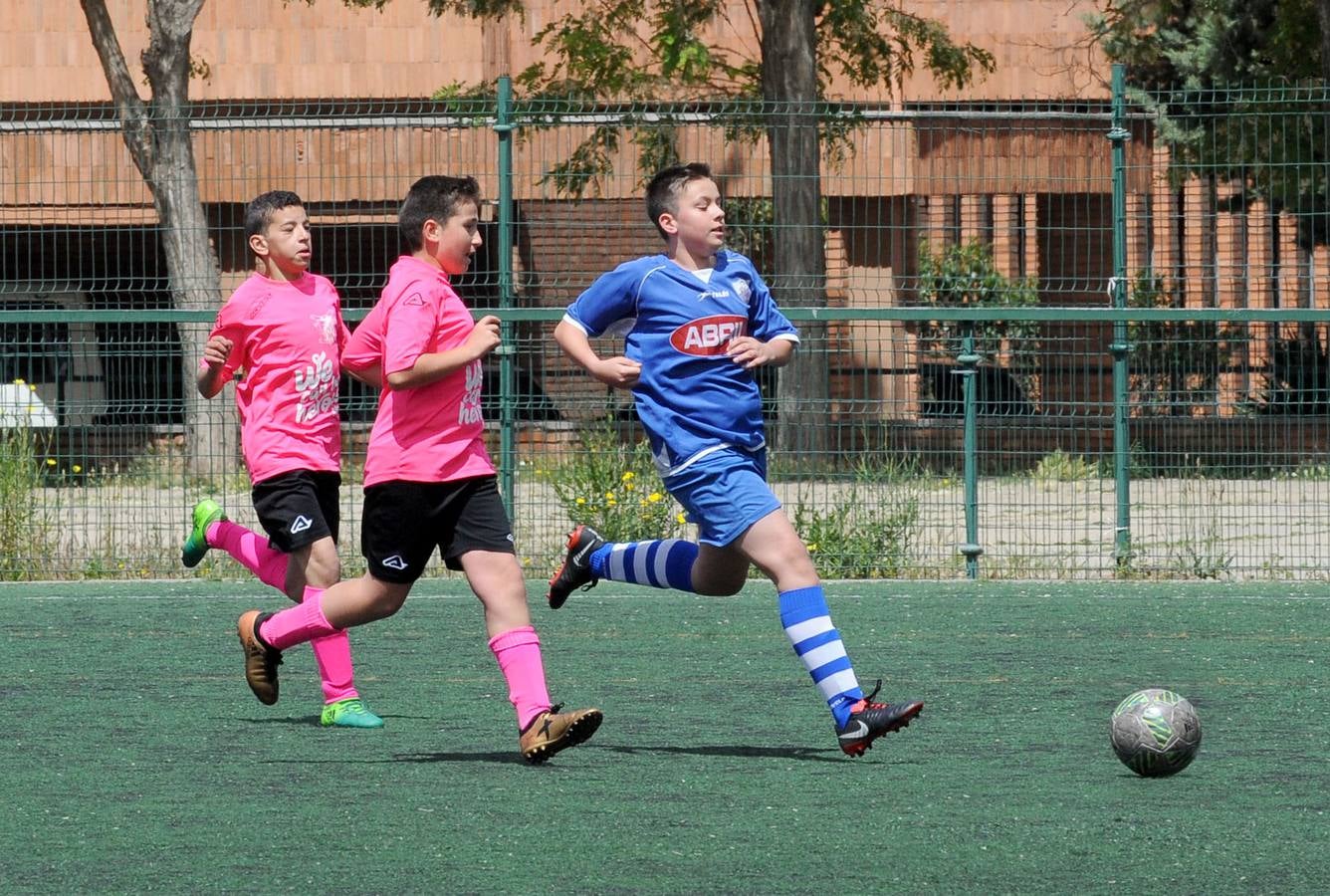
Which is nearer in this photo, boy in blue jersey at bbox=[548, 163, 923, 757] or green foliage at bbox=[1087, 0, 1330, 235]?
boy in blue jersey at bbox=[548, 163, 923, 757]

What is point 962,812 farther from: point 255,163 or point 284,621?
point 255,163

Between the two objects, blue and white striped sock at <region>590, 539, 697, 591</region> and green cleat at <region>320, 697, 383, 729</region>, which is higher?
blue and white striped sock at <region>590, 539, 697, 591</region>

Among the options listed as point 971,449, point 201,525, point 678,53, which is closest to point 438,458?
point 201,525

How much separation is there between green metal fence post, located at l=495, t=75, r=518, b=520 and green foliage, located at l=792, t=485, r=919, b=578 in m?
1.64

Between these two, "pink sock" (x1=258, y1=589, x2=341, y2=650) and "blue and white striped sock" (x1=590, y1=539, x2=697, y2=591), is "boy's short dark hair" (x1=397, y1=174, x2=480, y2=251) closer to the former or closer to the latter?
"pink sock" (x1=258, y1=589, x2=341, y2=650)

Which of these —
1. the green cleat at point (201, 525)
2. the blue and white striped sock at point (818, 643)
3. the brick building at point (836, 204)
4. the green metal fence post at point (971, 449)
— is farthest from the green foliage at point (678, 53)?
the blue and white striped sock at point (818, 643)

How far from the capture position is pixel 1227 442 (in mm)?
12594

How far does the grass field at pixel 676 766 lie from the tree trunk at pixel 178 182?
2.32 metres

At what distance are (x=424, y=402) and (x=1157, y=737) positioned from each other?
2.31 m

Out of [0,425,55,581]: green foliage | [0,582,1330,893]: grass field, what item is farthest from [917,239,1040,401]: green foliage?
[0,425,55,581]: green foliage

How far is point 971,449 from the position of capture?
12000mm

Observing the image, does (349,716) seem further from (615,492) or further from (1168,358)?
(1168,358)

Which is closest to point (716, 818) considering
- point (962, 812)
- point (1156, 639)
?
point (962, 812)

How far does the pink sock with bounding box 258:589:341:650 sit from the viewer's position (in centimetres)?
682
